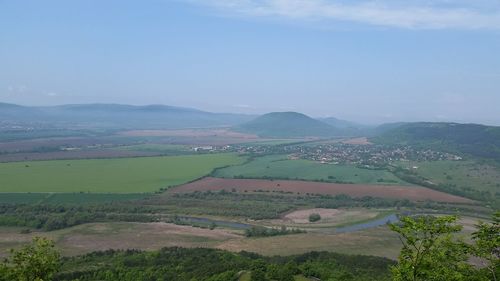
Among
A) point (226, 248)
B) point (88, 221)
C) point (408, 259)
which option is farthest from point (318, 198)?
point (408, 259)

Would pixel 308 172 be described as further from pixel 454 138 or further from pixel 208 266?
pixel 454 138

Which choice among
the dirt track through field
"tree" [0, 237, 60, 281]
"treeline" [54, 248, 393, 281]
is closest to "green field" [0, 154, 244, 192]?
the dirt track through field

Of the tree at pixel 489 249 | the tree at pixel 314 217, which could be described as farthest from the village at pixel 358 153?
the tree at pixel 489 249

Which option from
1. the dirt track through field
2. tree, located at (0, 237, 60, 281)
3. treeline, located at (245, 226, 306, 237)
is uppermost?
tree, located at (0, 237, 60, 281)

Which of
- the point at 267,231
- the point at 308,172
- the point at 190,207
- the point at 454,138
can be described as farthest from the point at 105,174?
the point at 454,138

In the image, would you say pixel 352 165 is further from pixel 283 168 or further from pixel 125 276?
pixel 125 276

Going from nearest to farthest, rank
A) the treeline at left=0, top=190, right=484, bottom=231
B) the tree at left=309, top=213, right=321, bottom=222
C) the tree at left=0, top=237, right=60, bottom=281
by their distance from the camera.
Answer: the tree at left=0, top=237, right=60, bottom=281
the treeline at left=0, top=190, right=484, bottom=231
the tree at left=309, top=213, right=321, bottom=222

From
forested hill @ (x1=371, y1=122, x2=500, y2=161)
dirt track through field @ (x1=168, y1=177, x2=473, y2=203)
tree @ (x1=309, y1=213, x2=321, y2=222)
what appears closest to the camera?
tree @ (x1=309, y1=213, x2=321, y2=222)

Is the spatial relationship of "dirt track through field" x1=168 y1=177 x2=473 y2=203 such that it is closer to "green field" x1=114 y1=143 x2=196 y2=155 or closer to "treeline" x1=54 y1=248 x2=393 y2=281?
"treeline" x1=54 y1=248 x2=393 y2=281
